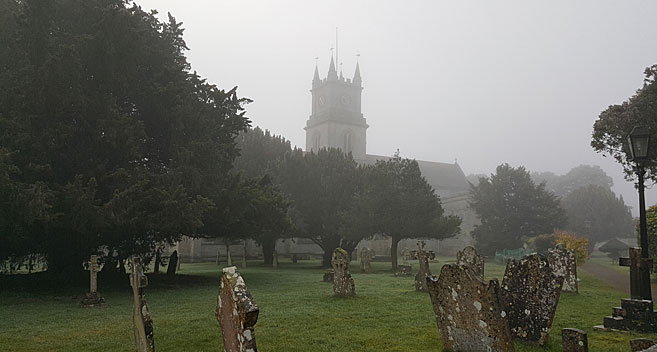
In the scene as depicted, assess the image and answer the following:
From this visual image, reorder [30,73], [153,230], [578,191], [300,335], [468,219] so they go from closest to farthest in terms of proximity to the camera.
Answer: [300,335], [30,73], [153,230], [468,219], [578,191]

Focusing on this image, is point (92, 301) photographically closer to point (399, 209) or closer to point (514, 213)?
point (399, 209)

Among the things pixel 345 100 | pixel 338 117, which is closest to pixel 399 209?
pixel 338 117

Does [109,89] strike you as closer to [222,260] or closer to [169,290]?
[169,290]

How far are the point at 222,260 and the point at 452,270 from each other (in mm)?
40068

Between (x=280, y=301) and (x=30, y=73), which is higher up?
(x=30, y=73)

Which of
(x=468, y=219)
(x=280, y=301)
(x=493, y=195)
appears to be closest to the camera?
(x=280, y=301)

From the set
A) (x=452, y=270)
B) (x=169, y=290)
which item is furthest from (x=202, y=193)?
(x=452, y=270)

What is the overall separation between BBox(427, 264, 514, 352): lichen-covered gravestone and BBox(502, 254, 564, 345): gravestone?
1253 millimetres

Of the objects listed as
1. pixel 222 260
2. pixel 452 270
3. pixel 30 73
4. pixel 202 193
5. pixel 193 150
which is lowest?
pixel 222 260

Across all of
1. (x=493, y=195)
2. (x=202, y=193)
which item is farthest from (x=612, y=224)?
(x=202, y=193)

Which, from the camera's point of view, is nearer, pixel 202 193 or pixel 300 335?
pixel 300 335

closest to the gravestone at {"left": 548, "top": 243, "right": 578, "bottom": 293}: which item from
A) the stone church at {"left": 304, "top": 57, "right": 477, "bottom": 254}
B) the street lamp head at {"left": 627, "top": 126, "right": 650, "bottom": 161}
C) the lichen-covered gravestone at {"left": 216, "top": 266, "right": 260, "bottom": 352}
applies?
the street lamp head at {"left": 627, "top": 126, "right": 650, "bottom": 161}

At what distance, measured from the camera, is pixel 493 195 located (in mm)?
52000

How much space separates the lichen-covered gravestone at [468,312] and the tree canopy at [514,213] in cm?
4351
